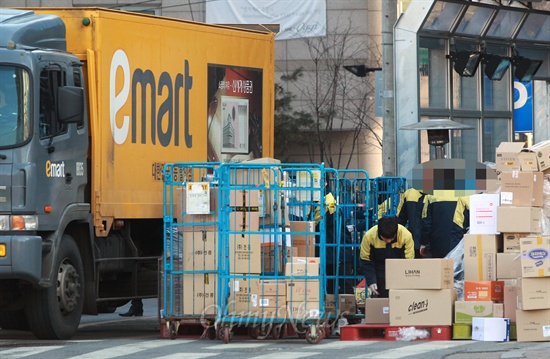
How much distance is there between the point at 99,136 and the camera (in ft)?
45.1

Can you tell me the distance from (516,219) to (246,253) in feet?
9.54

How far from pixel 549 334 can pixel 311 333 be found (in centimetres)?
231

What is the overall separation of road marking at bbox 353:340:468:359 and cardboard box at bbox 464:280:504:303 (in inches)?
25.4

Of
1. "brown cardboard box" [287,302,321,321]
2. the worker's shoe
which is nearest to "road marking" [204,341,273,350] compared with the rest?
"brown cardboard box" [287,302,321,321]

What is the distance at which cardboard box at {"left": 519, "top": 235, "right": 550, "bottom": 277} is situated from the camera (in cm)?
1252

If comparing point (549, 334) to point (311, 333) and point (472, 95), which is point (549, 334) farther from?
point (472, 95)

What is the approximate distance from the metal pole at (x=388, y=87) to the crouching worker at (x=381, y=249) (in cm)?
598

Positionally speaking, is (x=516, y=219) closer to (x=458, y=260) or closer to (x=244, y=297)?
(x=458, y=260)

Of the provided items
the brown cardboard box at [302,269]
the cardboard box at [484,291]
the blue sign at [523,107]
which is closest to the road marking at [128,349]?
the brown cardboard box at [302,269]

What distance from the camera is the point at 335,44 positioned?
115 feet

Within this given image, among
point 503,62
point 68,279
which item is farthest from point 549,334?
point 503,62

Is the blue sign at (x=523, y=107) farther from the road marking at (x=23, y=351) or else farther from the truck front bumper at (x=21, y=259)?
the road marking at (x=23, y=351)

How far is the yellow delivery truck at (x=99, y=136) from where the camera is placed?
495 inches

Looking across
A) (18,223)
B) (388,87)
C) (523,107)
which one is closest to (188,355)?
(18,223)
